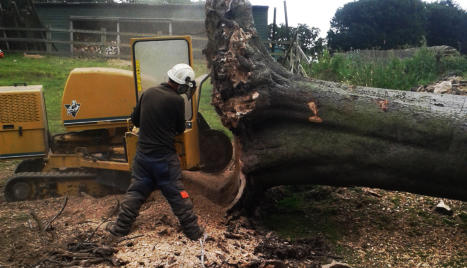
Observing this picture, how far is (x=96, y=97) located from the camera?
7105 millimetres

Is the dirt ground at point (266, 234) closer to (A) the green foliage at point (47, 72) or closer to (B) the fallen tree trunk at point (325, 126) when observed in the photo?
(B) the fallen tree trunk at point (325, 126)

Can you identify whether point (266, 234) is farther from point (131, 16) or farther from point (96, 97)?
point (131, 16)

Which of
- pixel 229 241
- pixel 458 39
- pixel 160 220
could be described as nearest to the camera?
pixel 229 241

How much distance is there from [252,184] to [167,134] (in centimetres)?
126

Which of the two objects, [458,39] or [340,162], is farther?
[458,39]

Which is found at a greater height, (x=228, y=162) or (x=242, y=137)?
(x=242, y=137)

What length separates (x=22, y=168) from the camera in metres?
7.80

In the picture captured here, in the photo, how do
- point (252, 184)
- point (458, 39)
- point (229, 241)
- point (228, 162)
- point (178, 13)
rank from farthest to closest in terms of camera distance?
point (458, 39)
point (178, 13)
point (228, 162)
point (252, 184)
point (229, 241)

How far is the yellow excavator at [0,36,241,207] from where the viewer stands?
23.1 ft

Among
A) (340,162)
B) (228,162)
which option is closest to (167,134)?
(340,162)

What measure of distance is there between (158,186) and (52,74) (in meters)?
12.2

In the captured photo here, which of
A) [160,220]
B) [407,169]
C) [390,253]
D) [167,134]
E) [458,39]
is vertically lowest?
[390,253]

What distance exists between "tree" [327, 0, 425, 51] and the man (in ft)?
83.7

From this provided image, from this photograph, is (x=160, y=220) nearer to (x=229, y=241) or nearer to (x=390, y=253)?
(x=229, y=241)
